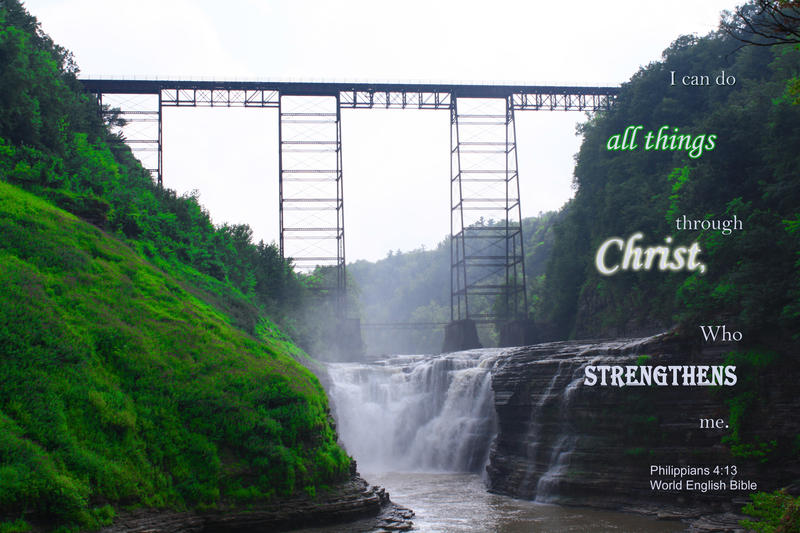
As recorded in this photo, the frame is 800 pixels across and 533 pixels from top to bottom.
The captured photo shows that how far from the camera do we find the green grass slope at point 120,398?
1042 cm

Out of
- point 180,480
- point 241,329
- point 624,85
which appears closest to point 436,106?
point 624,85

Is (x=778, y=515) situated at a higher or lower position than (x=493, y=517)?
higher

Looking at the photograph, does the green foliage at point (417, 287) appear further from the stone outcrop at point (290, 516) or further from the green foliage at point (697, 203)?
the stone outcrop at point (290, 516)

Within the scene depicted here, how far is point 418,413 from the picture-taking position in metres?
28.4

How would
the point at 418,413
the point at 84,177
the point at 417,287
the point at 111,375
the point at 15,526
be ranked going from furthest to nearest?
the point at 417,287
the point at 418,413
the point at 84,177
the point at 111,375
the point at 15,526

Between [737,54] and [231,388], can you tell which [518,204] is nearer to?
[737,54]

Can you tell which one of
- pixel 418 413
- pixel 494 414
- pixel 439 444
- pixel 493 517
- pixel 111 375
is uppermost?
pixel 111 375

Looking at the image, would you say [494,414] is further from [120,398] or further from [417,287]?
[417,287]

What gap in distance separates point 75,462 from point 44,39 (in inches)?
1080

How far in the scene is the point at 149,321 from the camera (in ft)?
51.0

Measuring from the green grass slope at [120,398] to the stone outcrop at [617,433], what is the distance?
6.28m

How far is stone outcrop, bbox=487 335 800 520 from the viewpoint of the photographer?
50.7ft

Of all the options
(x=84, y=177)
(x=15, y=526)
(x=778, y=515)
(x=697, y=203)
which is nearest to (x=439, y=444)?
(x=697, y=203)

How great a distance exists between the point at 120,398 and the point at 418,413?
1732 centimetres
